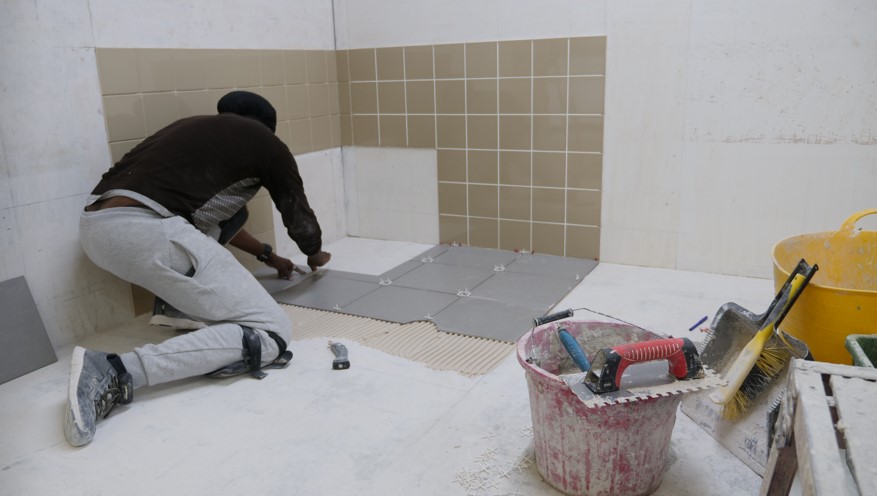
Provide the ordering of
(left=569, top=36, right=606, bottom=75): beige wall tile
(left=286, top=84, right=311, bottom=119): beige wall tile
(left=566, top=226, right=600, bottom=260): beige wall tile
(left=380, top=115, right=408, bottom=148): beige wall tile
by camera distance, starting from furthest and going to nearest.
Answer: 1. (left=380, top=115, right=408, bottom=148): beige wall tile
2. (left=286, top=84, right=311, bottom=119): beige wall tile
3. (left=566, top=226, right=600, bottom=260): beige wall tile
4. (left=569, top=36, right=606, bottom=75): beige wall tile

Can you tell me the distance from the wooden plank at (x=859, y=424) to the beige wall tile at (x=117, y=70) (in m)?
2.38

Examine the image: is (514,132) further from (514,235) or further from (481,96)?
(514,235)

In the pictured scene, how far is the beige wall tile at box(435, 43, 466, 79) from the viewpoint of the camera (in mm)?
3158

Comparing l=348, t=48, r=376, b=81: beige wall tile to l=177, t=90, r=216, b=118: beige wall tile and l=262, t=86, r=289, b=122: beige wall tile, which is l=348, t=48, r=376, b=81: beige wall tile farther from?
l=177, t=90, r=216, b=118: beige wall tile

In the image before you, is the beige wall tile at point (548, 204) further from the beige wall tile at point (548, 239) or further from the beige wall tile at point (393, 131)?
the beige wall tile at point (393, 131)

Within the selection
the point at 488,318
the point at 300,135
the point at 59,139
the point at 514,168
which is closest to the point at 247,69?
the point at 300,135

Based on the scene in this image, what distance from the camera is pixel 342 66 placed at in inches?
137

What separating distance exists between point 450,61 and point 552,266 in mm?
1128

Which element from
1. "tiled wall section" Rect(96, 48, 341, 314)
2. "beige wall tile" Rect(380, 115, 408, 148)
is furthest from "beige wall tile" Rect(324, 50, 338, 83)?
"beige wall tile" Rect(380, 115, 408, 148)

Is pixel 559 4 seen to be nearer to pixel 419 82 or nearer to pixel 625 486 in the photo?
pixel 419 82

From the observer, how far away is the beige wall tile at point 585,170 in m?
2.98

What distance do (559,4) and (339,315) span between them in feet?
5.55

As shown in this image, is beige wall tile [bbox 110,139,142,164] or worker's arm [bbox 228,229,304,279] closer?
beige wall tile [bbox 110,139,142,164]

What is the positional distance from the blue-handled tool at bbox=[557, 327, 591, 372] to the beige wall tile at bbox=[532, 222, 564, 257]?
1749 millimetres
